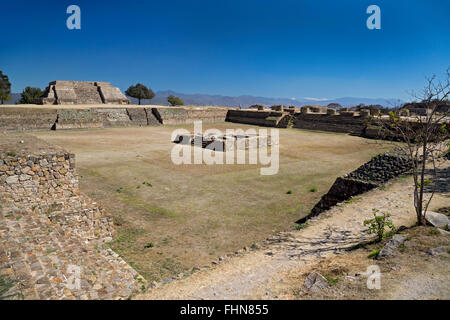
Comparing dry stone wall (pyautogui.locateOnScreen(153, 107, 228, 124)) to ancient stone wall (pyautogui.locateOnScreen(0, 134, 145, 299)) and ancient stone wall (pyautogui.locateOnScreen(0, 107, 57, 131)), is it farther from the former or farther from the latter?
ancient stone wall (pyautogui.locateOnScreen(0, 134, 145, 299))

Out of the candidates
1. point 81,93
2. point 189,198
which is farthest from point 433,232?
point 81,93

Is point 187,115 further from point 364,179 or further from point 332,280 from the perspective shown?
point 332,280

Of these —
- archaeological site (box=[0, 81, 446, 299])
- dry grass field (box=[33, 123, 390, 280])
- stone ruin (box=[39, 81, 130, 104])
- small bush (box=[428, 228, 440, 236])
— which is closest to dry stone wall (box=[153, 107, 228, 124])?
stone ruin (box=[39, 81, 130, 104])

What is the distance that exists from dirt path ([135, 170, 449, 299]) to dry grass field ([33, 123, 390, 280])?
1.36 m

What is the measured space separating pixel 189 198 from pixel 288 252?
17.7 ft

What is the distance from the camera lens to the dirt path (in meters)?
4.22

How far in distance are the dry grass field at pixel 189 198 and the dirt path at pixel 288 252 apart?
1.36 metres

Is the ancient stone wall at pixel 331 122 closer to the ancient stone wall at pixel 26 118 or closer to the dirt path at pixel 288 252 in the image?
the dirt path at pixel 288 252

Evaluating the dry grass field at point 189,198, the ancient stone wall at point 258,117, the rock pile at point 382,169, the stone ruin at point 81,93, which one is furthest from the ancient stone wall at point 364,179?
the stone ruin at point 81,93

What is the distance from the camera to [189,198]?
10.2 meters
